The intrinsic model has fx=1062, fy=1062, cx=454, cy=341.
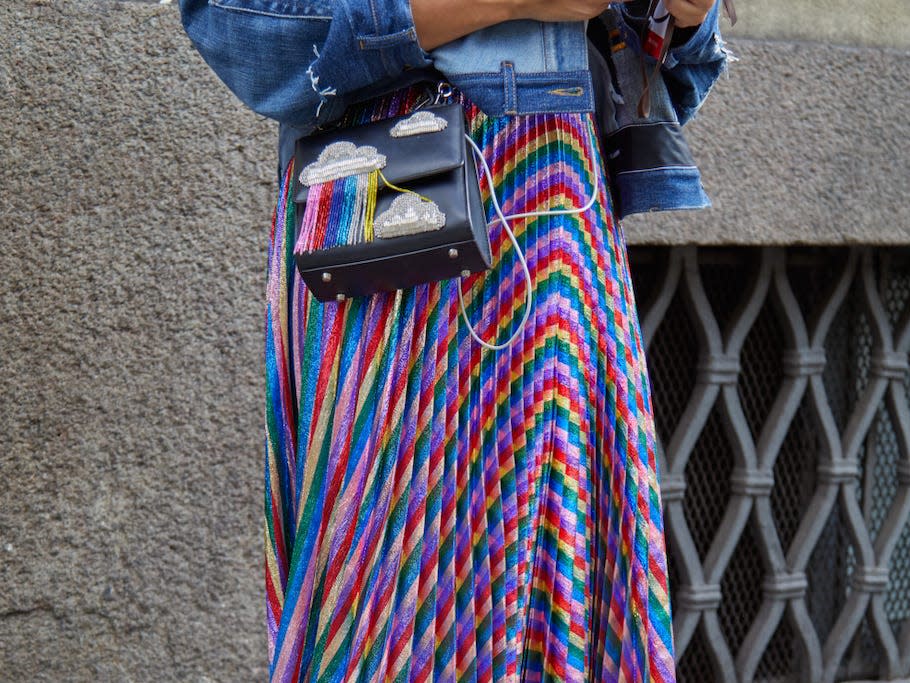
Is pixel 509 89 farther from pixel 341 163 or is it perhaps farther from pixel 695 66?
pixel 695 66

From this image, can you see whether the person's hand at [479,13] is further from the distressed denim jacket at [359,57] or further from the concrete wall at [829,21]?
the concrete wall at [829,21]

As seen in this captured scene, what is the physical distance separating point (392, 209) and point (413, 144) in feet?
0.26

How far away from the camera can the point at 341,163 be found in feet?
3.90

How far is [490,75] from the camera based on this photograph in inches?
45.6

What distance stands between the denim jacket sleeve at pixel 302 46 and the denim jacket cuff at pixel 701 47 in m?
0.33

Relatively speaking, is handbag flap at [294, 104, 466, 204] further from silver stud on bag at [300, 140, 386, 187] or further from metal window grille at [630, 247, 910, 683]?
metal window grille at [630, 247, 910, 683]

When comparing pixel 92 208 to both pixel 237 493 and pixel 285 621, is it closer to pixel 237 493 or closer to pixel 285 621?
pixel 237 493

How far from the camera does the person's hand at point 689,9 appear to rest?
3.84 feet

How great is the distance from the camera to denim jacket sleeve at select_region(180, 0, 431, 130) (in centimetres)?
114

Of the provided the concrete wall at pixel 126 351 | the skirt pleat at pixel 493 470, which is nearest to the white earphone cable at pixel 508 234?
the skirt pleat at pixel 493 470

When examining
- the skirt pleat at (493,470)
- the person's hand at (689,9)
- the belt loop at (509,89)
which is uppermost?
the person's hand at (689,9)

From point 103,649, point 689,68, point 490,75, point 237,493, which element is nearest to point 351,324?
point 490,75

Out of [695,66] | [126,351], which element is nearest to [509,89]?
[695,66]

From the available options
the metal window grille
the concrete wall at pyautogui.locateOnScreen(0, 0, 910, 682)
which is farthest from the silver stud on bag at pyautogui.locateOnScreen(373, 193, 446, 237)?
the metal window grille
